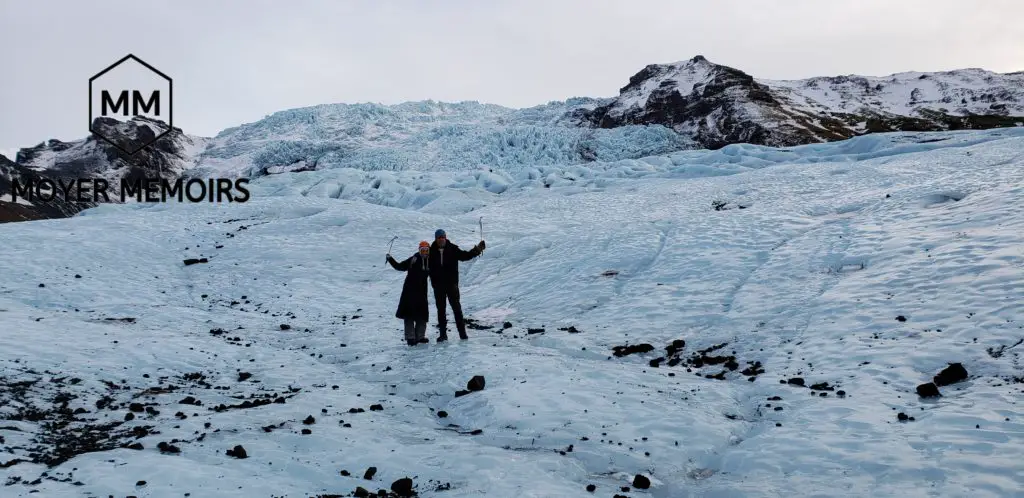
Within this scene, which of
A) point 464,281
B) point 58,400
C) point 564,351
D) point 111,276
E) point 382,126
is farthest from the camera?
point 382,126

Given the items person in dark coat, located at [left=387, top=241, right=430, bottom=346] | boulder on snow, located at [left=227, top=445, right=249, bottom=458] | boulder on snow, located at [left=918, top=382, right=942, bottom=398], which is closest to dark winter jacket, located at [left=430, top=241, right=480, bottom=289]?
person in dark coat, located at [left=387, top=241, right=430, bottom=346]

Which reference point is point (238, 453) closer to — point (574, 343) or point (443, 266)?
point (574, 343)

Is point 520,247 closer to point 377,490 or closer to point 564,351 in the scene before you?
point 564,351

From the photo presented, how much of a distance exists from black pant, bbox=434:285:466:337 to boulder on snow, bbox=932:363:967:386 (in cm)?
851

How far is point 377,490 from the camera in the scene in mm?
7000

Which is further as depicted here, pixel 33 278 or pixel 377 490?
pixel 33 278

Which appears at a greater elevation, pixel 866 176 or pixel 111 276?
pixel 866 176

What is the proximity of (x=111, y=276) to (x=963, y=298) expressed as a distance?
800 inches

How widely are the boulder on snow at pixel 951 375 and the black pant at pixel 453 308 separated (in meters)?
8.51

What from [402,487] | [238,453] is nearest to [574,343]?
[402,487]

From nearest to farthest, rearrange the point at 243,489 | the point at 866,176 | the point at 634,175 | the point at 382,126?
the point at 243,489, the point at 866,176, the point at 634,175, the point at 382,126

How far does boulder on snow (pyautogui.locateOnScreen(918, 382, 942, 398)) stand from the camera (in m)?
8.77

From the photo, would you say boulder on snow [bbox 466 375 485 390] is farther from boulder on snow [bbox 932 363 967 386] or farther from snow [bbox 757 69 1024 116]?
snow [bbox 757 69 1024 116]

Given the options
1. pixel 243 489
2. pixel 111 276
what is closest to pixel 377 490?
pixel 243 489
